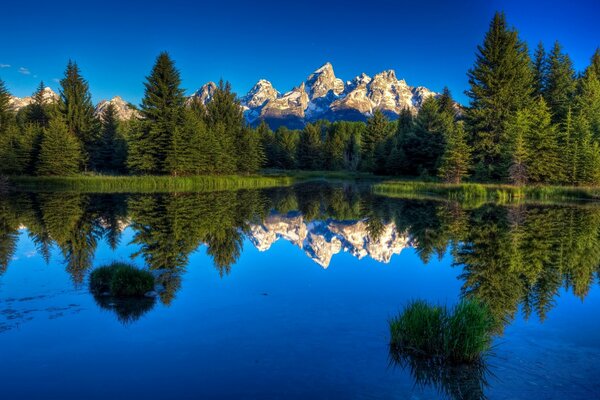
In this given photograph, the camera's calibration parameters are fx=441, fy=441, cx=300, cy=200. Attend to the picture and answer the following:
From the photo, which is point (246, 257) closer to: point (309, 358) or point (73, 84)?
point (309, 358)

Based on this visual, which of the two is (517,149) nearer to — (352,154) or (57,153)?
(57,153)

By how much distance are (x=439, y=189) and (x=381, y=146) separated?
2939cm

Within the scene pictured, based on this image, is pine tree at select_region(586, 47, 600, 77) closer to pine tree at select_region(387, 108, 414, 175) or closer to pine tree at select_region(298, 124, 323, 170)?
pine tree at select_region(387, 108, 414, 175)

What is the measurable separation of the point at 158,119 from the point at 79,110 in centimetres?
1343

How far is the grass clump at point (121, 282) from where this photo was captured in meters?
10.1

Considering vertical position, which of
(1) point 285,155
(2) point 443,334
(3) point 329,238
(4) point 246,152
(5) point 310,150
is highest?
(5) point 310,150

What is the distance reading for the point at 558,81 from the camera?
2115 inches

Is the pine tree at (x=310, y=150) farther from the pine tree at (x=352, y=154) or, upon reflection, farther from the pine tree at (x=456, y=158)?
the pine tree at (x=456, y=158)

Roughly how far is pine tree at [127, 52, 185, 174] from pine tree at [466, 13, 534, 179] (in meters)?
34.4

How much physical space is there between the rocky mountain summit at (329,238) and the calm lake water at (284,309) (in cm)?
15

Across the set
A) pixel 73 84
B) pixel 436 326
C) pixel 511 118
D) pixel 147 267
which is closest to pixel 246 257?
pixel 147 267

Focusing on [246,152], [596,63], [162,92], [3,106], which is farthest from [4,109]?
[596,63]

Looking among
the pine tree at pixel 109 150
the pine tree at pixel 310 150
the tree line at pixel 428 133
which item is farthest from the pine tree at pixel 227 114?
the pine tree at pixel 310 150

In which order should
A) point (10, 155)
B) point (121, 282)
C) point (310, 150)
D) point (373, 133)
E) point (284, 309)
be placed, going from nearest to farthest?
1. point (284, 309)
2. point (121, 282)
3. point (10, 155)
4. point (373, 133)
5. point (310, 150)
